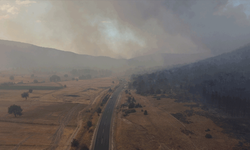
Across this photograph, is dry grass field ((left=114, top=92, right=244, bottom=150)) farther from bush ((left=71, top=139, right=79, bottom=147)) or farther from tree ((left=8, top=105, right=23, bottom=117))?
tree ((left=8, top=105, right=23, bottom=117))

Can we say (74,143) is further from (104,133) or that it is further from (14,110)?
(14,110)

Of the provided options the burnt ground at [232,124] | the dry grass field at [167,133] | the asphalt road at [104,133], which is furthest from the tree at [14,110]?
the burnt ground at [232,124]

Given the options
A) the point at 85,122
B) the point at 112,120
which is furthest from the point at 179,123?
the point at 85,122

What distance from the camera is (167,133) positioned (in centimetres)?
5375

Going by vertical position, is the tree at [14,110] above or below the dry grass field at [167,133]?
above

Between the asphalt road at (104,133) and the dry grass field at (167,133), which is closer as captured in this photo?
the dry grass field at (167,133)

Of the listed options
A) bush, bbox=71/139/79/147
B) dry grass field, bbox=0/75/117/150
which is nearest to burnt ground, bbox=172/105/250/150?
bush, bbox=71/139/79/147

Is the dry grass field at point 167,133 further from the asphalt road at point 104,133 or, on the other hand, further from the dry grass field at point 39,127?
the dry grass field at point 39,127

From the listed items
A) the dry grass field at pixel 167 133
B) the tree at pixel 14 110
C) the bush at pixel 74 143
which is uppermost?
the tree at pixel 14 110

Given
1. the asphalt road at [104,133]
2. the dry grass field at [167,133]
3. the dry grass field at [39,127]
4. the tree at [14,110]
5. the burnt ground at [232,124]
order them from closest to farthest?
the dry grass field at [167,133] < the asphalt road at [104,133] < the dry grass field at [39,127] < the burnt ground at [232,124] < the tree at [14,110]

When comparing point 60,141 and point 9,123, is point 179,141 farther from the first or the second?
point 9,123

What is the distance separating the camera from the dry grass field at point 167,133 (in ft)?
148

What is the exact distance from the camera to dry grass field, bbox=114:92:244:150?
45.2 metres

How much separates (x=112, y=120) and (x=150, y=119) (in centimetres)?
2036
